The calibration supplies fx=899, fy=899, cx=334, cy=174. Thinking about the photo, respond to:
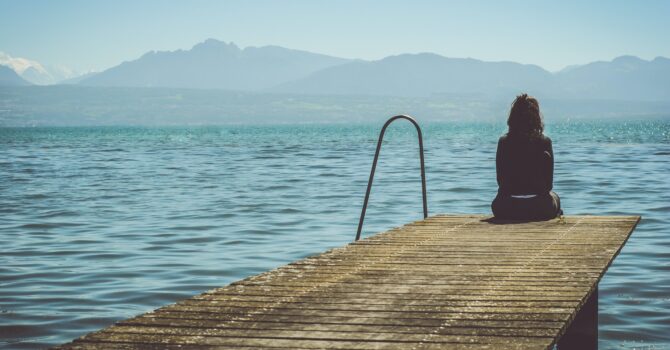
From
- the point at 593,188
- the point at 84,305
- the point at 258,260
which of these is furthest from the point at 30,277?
the point at 593,188

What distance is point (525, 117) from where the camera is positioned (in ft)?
32.9

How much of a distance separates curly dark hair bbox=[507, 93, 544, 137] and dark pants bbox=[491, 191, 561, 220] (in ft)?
3.02

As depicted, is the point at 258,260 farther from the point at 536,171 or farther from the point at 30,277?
the point at 536,171

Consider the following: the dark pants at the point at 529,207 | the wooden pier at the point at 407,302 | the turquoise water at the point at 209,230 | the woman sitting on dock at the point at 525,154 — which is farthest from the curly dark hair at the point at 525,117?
the turquoise water at the point at 209,230

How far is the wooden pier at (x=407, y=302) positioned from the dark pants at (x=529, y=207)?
4.65ft

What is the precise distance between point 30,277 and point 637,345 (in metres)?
7.63

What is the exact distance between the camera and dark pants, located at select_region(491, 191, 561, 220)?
10.6 metres

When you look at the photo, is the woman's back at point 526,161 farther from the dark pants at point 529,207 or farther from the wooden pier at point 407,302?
the wooden pier at point 407,302

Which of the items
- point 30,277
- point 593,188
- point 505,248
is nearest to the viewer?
point 505,248

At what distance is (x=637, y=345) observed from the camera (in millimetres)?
8734

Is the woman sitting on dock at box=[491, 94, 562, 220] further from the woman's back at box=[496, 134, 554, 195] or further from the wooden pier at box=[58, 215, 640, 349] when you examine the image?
the wooden pier at box=[58, 215, 640, 349]

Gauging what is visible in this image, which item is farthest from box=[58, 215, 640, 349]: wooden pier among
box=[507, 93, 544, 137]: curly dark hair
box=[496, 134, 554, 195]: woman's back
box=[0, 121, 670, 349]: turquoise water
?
box=[0, 121, 670, 349]: turquoise water

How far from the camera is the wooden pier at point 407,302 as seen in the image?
502cm

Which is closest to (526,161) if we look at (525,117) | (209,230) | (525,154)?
(525,154)
